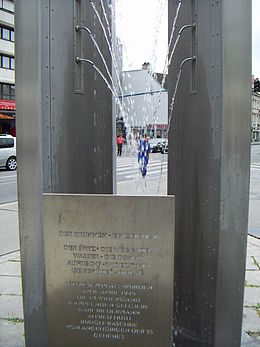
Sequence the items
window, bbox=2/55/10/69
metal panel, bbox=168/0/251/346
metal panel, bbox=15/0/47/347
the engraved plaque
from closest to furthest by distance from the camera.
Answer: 1. the engraved plaque
2. metal panel, bbox=168/0/251/346
3. metal panel, bbox=15/0/47/347
4. window, bbox=2/55/10/69

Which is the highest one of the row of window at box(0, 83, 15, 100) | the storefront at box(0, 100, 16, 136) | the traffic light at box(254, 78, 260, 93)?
the row of window at box(0, 83, 15, 100)

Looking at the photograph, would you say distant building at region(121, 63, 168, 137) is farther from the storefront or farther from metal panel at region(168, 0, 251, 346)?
the storefront

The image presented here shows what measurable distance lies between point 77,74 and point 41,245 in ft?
4.41

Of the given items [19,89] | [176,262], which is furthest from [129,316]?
[19,89]

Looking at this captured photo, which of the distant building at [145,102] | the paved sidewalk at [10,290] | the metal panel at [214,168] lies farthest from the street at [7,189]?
the metal panel at [214,168]

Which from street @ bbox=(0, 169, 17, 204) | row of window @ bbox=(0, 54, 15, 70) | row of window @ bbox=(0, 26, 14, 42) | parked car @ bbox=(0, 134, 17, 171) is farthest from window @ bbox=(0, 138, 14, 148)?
row of window @ bbox=(0, 26, 14, 42)

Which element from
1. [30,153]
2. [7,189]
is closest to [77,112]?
[30,153]

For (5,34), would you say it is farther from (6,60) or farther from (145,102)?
(145,102)

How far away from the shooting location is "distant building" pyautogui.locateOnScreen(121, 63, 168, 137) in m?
4.59

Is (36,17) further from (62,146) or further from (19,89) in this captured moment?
(62,146)

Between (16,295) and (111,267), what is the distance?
7.62 feet

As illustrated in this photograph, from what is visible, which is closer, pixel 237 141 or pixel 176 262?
pixel 237 141

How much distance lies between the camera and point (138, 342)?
2453 millimetres

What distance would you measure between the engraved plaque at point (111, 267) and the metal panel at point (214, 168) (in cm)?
62
